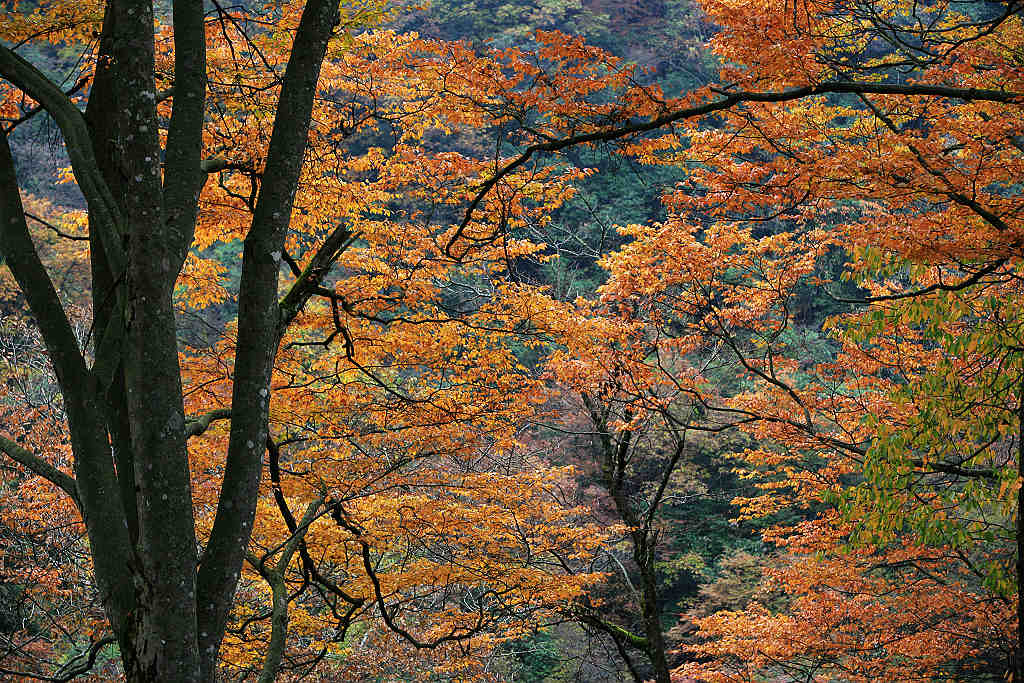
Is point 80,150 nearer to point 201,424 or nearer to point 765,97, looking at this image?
point 201,424

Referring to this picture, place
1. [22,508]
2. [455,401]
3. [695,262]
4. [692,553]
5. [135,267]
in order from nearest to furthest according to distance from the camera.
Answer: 1. [135,267]
2. [455,401]
3. [695,262]
4. [22,508]
5. [692,553]

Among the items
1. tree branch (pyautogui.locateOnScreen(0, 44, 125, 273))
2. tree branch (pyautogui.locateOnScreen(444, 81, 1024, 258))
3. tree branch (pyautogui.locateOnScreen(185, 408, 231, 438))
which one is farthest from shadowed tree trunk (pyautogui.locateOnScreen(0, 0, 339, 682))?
tree branch (pyautogui.locateOnScreen(444, 81, 1024, 258))

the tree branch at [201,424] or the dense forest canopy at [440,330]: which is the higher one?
the dense forest canopy at [440,330]

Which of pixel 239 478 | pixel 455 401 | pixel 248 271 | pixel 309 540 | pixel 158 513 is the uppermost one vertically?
pixel 455 401

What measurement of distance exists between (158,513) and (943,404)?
371 cm

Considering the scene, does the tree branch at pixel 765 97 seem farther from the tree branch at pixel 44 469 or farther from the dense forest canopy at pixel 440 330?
the tree branch at pixel 44 469

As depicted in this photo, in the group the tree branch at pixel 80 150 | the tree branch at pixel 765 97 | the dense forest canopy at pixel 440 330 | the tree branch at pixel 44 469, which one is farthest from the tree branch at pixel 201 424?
the tree branch at pixel 765 97

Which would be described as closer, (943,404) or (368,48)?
(943,404)

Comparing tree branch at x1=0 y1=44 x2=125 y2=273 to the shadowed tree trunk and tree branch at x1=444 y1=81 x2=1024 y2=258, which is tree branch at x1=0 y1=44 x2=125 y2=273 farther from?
tree branch at x1=444 y1=81 x2=1024 y2=258

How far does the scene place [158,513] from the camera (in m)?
1.90

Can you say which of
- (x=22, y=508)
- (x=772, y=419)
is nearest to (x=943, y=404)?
(x=772, y=419)

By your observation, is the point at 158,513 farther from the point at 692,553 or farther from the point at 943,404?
the point at 692,553

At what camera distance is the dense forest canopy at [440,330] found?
6.75ft

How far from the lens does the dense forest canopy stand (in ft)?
6.75
